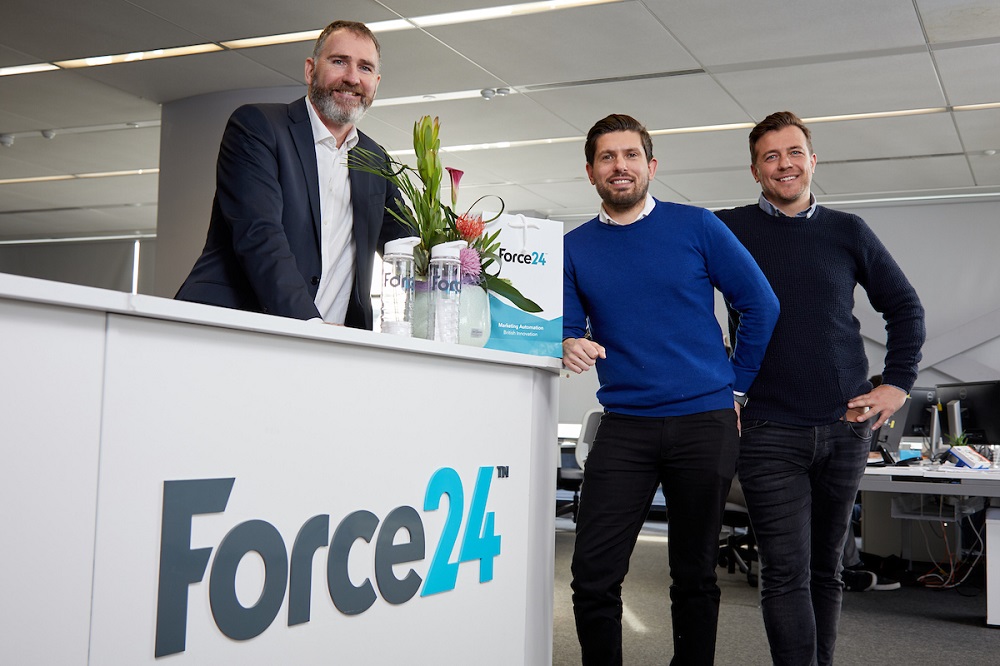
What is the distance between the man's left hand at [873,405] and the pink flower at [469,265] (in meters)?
1.06

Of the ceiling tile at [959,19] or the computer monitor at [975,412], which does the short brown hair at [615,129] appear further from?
the computer monitor at [975,412]

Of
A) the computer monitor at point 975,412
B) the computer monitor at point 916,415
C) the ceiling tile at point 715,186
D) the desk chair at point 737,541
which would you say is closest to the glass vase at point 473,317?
the desk chair at point 737,541

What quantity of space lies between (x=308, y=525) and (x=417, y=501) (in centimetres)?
29

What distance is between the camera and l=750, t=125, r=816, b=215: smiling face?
2395 mm

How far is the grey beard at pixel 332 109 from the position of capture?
6.89 ft

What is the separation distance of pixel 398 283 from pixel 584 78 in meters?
3.71

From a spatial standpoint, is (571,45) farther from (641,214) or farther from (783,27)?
(641,214)

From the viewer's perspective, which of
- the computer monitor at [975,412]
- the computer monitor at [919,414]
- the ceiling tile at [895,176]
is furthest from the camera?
the ceiling tile at [895,176]

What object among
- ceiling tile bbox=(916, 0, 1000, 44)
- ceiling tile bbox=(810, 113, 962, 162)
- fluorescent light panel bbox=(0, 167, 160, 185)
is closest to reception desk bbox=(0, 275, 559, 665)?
ceiling tile bbox=(916, 0, 1000, 44)

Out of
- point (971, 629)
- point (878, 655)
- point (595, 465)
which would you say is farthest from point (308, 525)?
point (971, 629)

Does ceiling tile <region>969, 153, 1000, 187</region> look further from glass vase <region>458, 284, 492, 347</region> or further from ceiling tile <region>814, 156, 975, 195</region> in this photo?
glass vase <region>458, 284, 492, 347</region>

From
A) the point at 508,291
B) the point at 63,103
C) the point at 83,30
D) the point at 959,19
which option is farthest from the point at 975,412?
the point at 63,103

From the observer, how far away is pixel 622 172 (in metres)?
2.28

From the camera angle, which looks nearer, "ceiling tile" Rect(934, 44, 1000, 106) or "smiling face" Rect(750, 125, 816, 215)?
"smiling face" Rect(750, 125, 816, 215)
